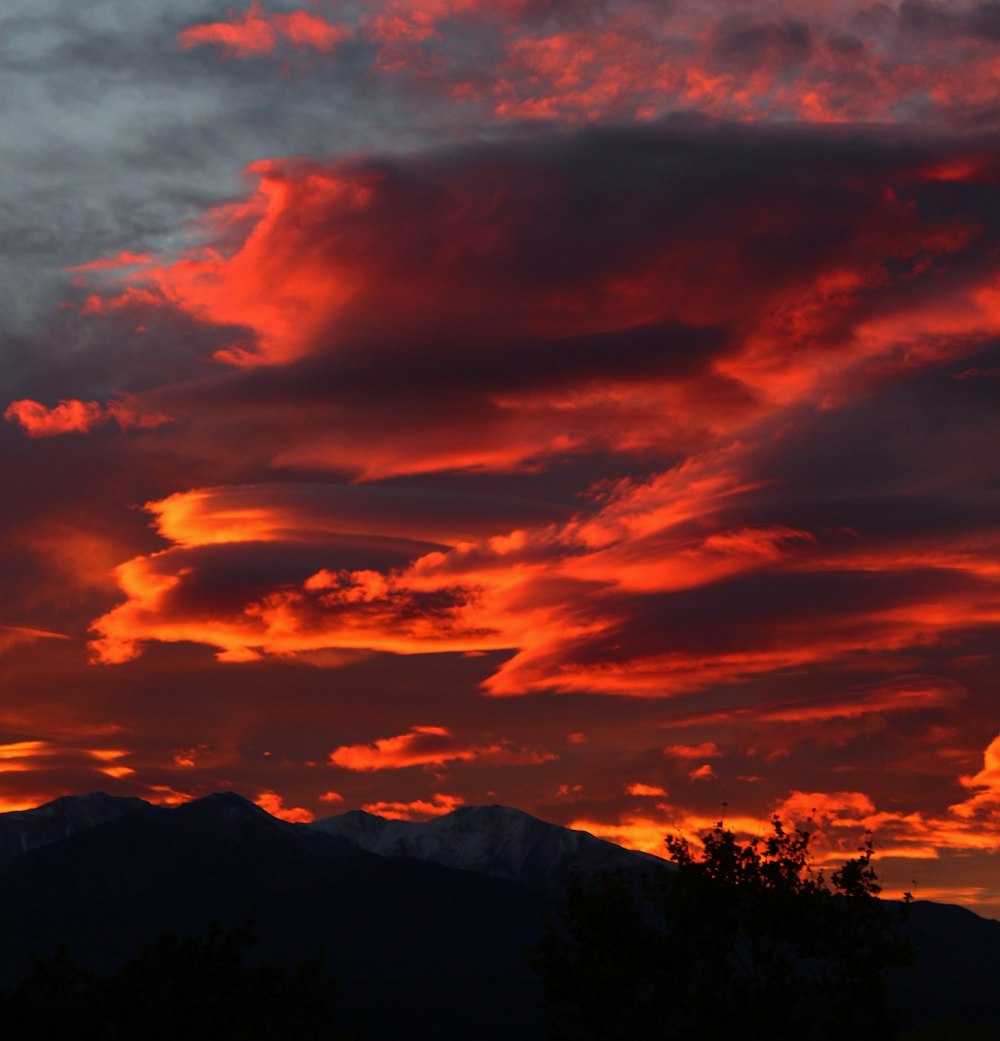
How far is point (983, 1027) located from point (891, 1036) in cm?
2344

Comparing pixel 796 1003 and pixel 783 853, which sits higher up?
pixel 783 853

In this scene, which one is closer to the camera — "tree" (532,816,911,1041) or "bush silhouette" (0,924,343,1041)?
"tree" (532,816,911,1041)

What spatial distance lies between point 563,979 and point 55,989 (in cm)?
3131

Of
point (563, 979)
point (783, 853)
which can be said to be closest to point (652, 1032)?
point (563, 979)

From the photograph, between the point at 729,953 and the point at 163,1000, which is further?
the point at 163,1000

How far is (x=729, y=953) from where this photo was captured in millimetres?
64938

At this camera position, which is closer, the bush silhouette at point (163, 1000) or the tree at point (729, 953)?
the tree at point (729, 953)

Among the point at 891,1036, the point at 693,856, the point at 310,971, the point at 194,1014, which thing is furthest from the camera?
the point at 310,971

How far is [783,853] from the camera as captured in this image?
6512 centimetres

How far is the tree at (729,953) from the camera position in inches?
2456

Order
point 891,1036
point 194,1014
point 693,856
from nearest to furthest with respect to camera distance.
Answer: point 891,1036, point 693,856, point 194,1014

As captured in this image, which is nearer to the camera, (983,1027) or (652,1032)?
(652,1032)

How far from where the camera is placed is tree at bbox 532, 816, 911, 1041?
205 ft

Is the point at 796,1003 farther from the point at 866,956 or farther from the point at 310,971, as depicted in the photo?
the point at 310,971
